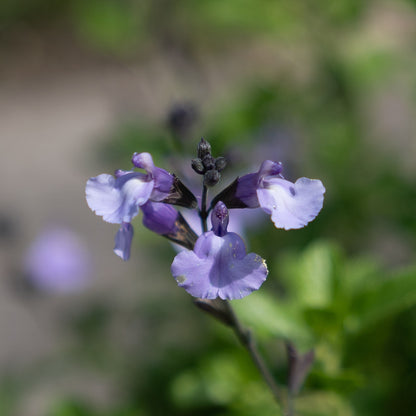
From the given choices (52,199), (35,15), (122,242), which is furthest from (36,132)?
(122,242)

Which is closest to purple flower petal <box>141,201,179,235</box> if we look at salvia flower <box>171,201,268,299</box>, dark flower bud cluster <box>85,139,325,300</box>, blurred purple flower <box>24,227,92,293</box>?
dark flower bud cluster <box>85,139,325,300</box>

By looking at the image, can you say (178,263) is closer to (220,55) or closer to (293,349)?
(293,349)

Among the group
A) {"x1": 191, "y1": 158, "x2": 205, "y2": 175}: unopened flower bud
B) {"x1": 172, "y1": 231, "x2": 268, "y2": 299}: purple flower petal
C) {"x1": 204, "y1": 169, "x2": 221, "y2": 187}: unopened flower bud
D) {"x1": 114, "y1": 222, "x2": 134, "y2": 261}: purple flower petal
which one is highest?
{"x1": 191, "y1": 158, "x2": 205, "y2": 175}: unopened flower bud

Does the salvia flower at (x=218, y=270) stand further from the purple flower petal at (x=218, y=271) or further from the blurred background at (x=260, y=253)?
the blurred background at (x=260, y=253)

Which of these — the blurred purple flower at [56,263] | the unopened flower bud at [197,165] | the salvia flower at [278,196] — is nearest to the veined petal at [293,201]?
the salvia flower at [278,196]

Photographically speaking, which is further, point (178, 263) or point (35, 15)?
point (35, 15)

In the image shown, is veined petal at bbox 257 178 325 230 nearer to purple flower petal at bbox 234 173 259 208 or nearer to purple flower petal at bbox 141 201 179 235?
purple flower petal at bbox 234 173 259 208
